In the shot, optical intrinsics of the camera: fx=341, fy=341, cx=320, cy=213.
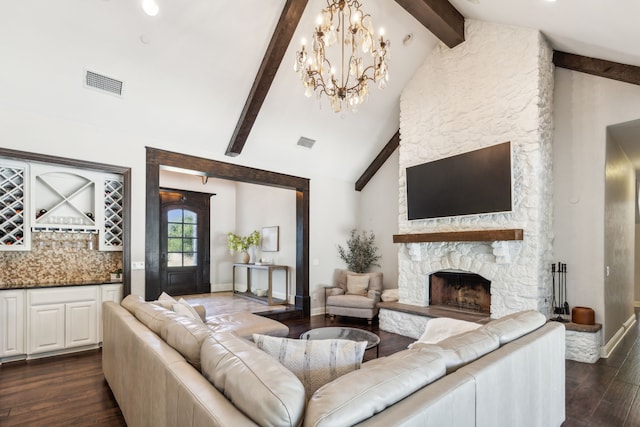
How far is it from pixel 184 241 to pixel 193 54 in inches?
222

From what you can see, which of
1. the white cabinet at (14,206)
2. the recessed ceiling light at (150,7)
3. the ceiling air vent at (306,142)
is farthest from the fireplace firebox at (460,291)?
the white cabinet at (14,206)

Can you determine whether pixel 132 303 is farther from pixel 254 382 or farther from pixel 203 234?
pixel 203 234

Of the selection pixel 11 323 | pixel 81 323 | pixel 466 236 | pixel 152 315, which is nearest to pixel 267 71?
pixel 152 315

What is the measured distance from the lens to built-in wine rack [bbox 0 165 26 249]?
393 centimetres

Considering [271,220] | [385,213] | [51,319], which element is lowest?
[51,319]

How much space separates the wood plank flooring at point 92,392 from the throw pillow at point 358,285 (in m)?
1.87

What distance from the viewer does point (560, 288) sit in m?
4.48

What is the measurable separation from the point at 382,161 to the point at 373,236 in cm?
153

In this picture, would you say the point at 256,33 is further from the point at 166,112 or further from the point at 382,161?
the point at 382,161

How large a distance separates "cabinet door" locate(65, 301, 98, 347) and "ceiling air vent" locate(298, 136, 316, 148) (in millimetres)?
3801

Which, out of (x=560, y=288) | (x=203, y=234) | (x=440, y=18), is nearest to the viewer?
(x=440, y=18)

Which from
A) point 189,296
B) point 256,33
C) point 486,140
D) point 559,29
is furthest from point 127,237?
point 559,29

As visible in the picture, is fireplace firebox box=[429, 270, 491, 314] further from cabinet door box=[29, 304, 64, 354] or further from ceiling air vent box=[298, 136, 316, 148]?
cabinet door box=[29, 304, 64, 354]

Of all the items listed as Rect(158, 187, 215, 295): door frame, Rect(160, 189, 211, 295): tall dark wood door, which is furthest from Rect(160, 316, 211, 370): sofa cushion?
Rect(158, 187, 215, 295): door frame
